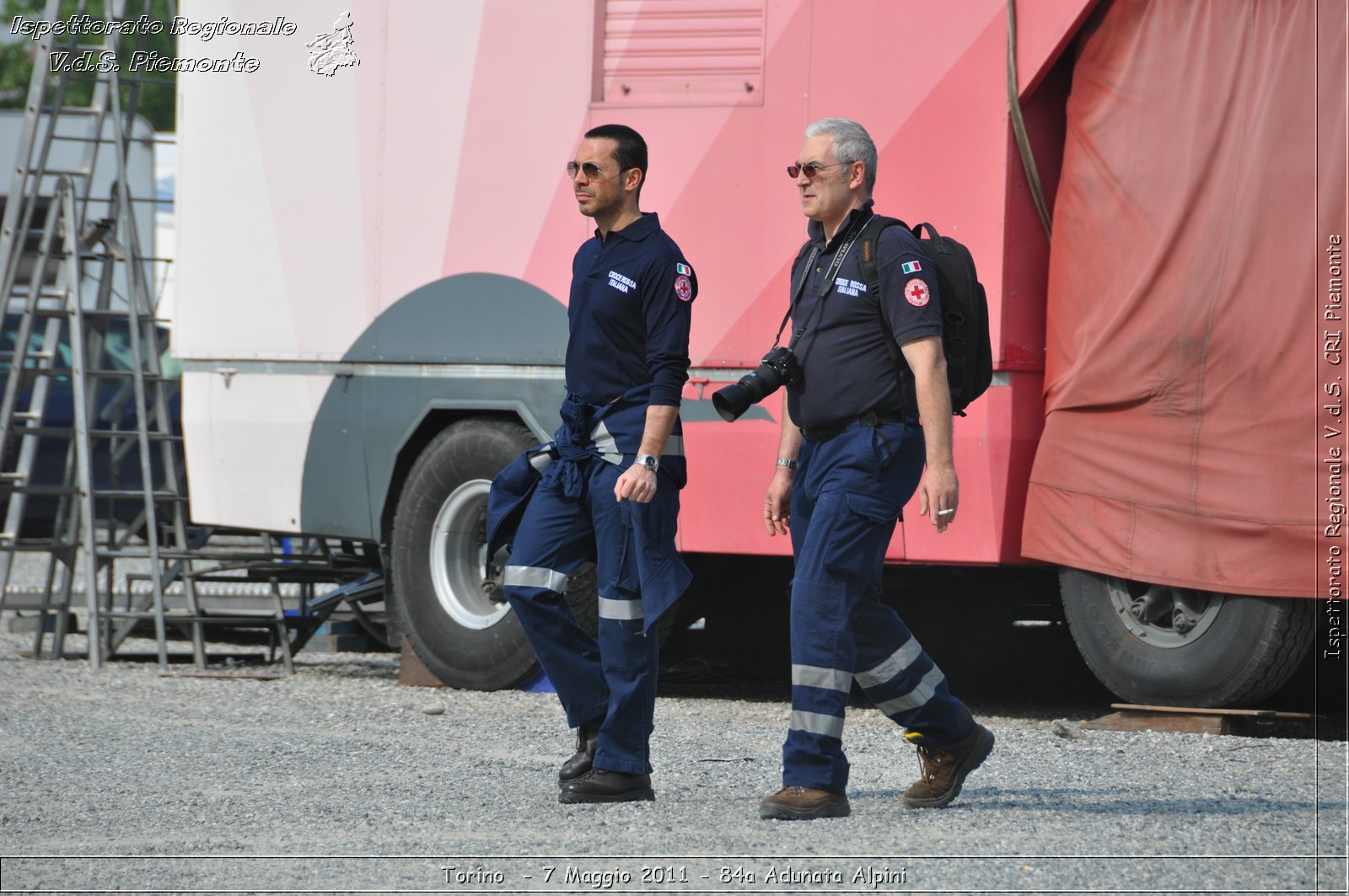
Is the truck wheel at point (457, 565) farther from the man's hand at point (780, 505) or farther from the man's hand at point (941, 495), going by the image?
the man's hand at point (941, 495)

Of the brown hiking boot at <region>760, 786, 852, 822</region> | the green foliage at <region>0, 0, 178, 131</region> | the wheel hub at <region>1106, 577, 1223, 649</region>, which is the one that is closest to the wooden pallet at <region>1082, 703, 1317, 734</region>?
the wheel hub at <region>1106, 577, 1223, 649</region>

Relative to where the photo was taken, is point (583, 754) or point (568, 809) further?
point (583, 754)

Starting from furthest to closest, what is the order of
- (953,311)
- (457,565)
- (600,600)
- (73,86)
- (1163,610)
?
(73,86)
(457,565)
(1163,610)
(600,600)
(953,311)

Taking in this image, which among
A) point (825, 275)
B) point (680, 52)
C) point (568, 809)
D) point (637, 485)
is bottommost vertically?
point (568, 809)

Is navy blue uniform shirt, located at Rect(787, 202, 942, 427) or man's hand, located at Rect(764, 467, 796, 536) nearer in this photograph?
navy blue uniform shirt, located at Rect(787, 202, 942, 427)

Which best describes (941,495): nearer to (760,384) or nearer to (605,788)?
(760,384)

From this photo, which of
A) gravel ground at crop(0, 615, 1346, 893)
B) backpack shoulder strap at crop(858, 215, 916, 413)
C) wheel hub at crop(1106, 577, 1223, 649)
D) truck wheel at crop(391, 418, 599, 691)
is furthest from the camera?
truck wheel at crop(391, 418, 599, 691)

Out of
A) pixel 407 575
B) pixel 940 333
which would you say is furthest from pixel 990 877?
pixel 407 575

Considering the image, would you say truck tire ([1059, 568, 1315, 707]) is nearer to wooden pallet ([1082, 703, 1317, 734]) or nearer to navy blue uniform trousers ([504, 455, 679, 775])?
wooden pallet ([1082, 703, 1317, 734])

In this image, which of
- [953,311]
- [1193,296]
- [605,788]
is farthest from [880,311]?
[1193,296]

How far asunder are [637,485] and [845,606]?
2.22 ft

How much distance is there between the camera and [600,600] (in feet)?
16.6

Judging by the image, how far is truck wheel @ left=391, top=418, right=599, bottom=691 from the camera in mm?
7957

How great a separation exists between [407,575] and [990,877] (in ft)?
15.2
